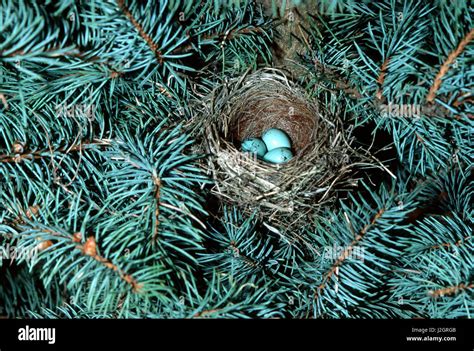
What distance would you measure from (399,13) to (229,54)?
0.89ft

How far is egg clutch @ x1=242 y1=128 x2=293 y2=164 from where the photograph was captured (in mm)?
933

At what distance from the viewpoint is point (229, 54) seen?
82 cm

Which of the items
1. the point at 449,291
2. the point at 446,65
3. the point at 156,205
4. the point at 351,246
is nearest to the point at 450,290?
the point at 449,291

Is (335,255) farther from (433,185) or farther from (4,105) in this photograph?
(4,105)

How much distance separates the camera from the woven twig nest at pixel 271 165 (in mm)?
783

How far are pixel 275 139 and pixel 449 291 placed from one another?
0.47 meters

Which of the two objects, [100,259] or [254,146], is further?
[254,146]

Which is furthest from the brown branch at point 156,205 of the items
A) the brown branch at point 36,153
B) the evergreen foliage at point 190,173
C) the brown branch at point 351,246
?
the brown branch at point 351,246

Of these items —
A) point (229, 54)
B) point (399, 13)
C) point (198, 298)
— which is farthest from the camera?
point (229, 54)

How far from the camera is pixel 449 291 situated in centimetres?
63

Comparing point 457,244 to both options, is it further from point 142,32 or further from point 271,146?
point 142,32

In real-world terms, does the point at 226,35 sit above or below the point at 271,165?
above

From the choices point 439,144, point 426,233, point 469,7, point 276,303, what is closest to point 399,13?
point 469,7

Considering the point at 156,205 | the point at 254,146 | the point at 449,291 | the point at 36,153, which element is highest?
the point at 254,146
